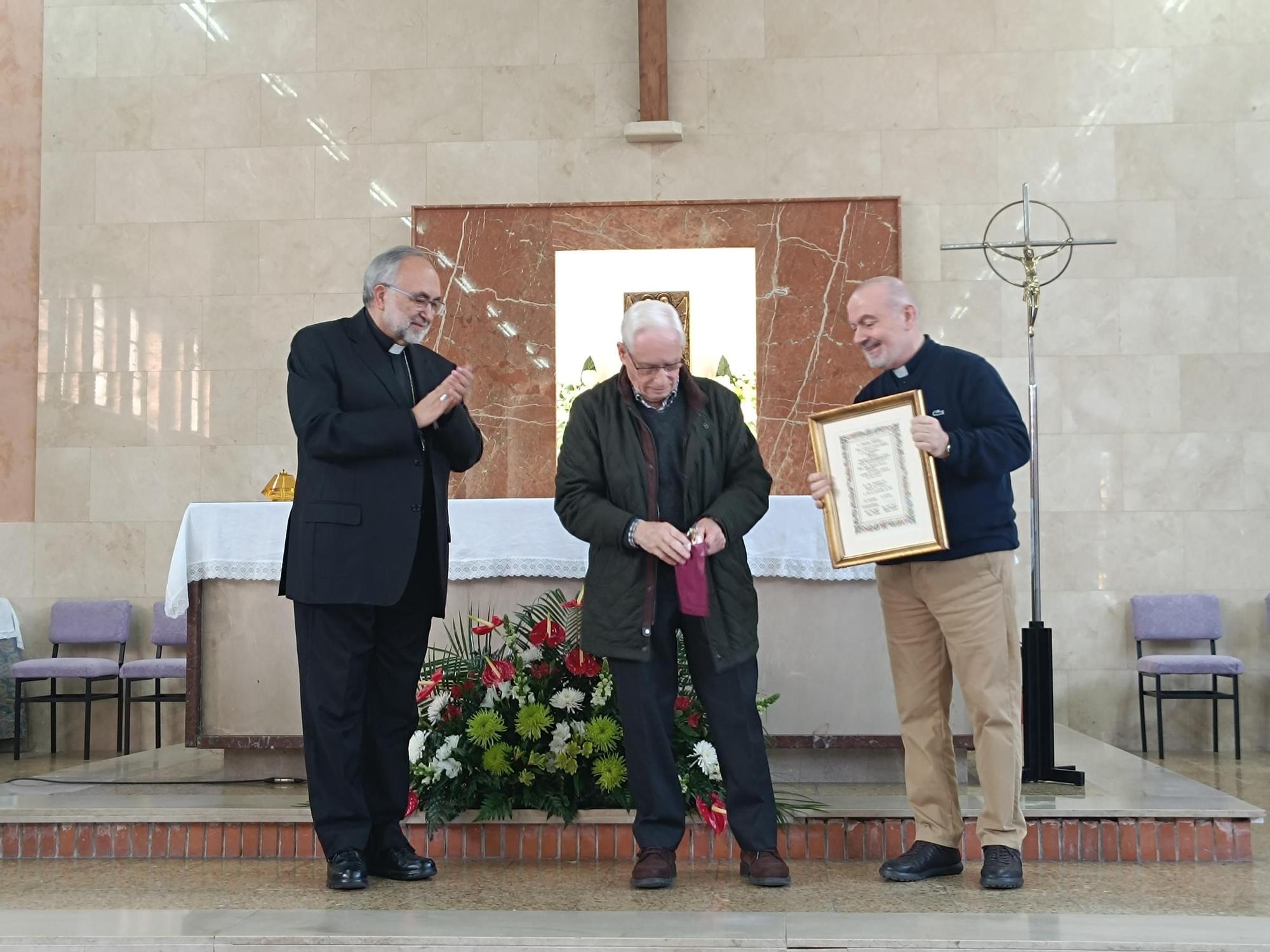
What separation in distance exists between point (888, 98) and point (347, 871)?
6.09 meters

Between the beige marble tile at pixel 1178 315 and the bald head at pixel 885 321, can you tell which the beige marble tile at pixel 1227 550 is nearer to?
the beige marble tile at pixel 1178 315

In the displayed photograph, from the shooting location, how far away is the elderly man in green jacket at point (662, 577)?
11.8 ft

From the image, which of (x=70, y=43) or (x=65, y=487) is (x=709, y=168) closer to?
(x=70, y=43)

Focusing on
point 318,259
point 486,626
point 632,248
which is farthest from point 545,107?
point 486,626

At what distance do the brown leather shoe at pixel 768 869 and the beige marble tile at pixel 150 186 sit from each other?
6177mm

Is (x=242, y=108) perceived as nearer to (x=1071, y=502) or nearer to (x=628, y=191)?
(x=628, y=191)

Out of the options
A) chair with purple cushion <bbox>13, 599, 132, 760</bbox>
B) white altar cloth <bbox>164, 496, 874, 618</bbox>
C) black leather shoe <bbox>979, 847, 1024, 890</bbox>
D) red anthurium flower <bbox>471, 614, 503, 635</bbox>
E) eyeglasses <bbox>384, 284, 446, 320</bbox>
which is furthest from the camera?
chair with purple cushion <bbox>13, 599, 132, 760</bbox>

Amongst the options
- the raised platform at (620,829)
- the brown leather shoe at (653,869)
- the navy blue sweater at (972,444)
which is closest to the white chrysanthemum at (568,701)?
the raised platform at (620,829)

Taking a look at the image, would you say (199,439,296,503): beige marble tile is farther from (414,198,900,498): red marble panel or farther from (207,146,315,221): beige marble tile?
(207,146,315,221): beige marble tile

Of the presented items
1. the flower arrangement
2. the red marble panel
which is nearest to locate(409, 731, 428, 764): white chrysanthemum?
the flower arrangement

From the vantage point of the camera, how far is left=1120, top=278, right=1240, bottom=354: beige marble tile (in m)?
7.86

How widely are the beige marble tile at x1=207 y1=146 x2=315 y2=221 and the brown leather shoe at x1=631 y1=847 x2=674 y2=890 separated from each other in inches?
225

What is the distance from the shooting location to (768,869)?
358 cm

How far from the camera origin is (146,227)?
830cm
